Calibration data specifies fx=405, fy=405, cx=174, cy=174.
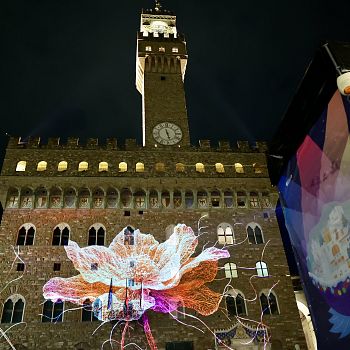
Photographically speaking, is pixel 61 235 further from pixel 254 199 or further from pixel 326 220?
pixel 326 220

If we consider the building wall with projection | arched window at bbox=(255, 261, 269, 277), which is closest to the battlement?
the building wall with projection

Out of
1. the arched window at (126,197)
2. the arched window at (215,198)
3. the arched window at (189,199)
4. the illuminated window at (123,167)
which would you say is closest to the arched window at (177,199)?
the arched window at (189,199)

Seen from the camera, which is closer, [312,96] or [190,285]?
[312,96]

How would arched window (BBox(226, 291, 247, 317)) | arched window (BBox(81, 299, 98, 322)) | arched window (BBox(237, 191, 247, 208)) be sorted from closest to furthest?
1. arched window (BBox(81, 299, 98, 322))
2. arched window (BBox(226, 291, 247, 317))
3. arched window (BBox(237, 191, 247, 208))

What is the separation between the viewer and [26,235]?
2012 centimetres

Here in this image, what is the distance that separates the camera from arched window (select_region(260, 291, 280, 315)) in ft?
63.6

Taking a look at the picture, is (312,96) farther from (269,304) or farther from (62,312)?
(62,312)

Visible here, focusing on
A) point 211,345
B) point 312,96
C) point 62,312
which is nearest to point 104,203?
point 62,312

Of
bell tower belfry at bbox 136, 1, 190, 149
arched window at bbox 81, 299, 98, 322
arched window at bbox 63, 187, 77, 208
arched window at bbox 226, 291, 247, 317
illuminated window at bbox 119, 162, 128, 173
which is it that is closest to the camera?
arched window at bbox 81, 299, 98, 322

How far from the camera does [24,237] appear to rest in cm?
2005

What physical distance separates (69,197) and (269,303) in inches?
452

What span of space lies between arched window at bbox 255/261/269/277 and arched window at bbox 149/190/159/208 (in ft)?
19.8

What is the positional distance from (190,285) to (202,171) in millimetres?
6706

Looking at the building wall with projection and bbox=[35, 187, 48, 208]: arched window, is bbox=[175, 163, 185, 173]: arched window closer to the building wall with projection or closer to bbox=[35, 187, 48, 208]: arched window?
the building wall with projection
